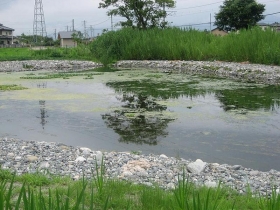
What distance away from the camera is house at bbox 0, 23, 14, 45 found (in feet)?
170

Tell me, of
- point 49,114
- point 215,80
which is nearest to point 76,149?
point 49,114

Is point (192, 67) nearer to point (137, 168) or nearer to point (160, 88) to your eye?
point (160, 88)

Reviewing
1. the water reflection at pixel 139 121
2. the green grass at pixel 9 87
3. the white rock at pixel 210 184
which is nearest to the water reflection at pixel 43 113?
the water reflection at pixel 139 121

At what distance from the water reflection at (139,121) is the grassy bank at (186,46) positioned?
6.95 metres

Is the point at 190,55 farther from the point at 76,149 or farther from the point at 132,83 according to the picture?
the point at 76,149

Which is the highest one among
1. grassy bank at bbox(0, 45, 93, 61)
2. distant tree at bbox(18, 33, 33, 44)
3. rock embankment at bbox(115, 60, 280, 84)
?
distant tree at bbox(18, 33, 33, 44)

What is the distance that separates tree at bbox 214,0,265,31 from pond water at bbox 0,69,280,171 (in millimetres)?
22392

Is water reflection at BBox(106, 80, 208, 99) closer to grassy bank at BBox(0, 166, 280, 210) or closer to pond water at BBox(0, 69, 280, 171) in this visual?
pond water at BBox(0, 69, 280, 171)

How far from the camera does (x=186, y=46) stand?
1758cm

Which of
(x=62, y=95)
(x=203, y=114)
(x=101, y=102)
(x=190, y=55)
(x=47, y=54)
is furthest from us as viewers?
(x=47, y=54)

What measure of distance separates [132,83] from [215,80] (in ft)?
8.80

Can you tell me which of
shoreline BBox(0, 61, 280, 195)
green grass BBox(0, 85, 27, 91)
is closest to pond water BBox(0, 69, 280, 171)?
green grass BBox(0, 85, 27, 91)

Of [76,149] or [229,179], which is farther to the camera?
[76,149]

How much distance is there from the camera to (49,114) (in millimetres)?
7598
